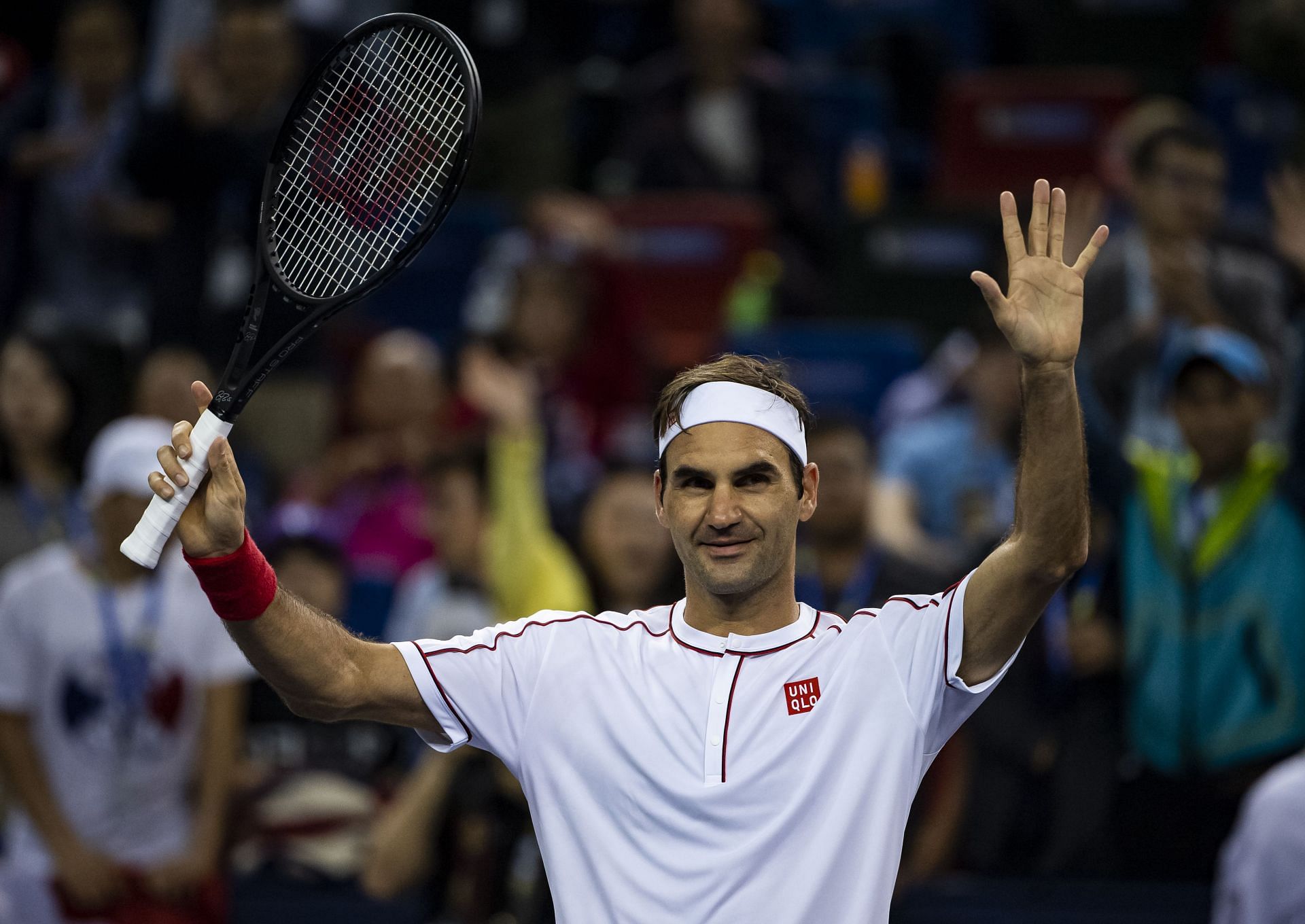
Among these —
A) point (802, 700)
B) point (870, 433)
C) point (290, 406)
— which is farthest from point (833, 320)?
point (802, 700)

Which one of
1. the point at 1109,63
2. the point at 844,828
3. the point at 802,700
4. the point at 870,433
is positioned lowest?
the point at 844,828

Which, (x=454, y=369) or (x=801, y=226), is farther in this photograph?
(x=801, y=226)

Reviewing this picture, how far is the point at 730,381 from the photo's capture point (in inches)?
135

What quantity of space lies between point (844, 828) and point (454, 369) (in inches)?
198

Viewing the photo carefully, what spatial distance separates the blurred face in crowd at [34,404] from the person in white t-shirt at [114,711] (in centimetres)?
119

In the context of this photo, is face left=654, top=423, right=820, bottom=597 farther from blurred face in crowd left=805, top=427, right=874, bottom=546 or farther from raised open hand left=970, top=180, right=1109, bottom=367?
blurred face in crowd left=805, top=427, right=874, bottom=546

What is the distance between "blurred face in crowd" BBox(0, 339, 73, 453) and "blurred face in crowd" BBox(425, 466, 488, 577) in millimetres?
1705

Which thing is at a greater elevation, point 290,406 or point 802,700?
point 290,406

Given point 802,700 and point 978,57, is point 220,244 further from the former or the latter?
point 802,700

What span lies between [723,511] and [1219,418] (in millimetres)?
3119

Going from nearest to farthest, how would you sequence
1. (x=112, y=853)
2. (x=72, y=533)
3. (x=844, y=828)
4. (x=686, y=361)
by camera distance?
(x=844, y=828)
(x=112, y=853)
(x=72, y=533)
(x=686, y=361)

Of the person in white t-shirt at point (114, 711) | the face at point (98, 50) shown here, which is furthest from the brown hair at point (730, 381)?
the face at point (98, 50)

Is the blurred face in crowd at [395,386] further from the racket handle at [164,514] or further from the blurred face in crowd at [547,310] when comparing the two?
the racket handle at [164,514]

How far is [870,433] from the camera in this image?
804 cm
